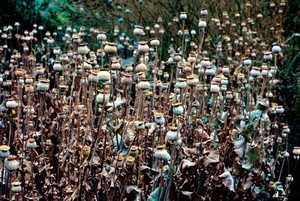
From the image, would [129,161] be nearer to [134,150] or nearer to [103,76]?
[134,150]

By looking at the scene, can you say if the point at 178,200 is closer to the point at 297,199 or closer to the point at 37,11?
the point at 297,199

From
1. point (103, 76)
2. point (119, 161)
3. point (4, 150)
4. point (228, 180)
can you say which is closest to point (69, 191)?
point (119, 161)

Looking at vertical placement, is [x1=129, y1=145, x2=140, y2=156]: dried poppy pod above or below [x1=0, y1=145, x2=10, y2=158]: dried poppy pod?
below

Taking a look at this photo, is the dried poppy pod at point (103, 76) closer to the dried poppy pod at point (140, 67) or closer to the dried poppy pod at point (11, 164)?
the dried poppy pod at point (140, 67)

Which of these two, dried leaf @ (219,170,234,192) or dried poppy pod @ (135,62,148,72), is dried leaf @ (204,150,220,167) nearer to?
dried leaf @ (219,170,234,192)

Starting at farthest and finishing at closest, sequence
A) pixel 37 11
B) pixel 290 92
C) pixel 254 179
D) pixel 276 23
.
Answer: pixel 37 11 → pixel 276 23 → pixel 290 92 → pixel 254 179

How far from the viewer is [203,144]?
1.96 m

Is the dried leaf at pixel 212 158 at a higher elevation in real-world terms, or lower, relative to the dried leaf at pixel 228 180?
higher

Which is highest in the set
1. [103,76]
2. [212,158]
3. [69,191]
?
[103,76]

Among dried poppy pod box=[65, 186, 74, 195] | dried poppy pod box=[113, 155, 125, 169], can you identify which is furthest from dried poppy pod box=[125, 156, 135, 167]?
dried poppy pod box=[65, 186, 74, 195]

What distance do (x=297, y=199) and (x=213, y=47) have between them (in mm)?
1710

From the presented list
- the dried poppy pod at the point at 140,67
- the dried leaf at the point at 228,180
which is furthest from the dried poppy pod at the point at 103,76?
the dried leaf at the point at 228,180

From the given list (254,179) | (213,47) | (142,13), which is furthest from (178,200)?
(142,13)

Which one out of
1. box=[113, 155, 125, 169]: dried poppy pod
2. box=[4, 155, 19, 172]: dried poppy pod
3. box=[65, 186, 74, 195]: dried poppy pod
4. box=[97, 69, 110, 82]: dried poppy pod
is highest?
box=[97, 69, 110, 82]: dried poppy pod
